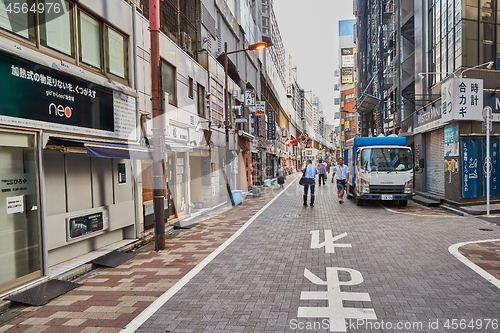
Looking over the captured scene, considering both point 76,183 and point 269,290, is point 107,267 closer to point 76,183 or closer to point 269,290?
point 76,183

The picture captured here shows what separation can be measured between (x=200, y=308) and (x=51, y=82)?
178 inches

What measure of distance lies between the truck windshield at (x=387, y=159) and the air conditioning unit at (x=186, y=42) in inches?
328

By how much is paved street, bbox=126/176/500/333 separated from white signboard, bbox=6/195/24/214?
2607 mm

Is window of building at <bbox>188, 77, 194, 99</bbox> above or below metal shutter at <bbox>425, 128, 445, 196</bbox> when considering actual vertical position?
above

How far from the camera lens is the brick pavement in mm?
4406

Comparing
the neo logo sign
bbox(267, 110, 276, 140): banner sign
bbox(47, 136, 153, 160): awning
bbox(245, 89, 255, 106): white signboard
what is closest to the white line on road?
bbox(47, 136, 153, 160): awning

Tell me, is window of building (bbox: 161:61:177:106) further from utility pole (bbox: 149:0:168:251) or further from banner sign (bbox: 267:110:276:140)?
banner sign (bbox: 267:110:276:140)

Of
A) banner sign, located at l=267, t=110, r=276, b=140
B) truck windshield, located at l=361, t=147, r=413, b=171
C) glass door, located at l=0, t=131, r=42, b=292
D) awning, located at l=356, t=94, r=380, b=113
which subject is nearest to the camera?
glass door, located at l=0, t=131, r=42, b=292

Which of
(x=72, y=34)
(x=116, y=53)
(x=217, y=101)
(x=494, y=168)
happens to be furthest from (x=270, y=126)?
(x=72, y=34)

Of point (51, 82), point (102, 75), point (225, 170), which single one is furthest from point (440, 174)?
point (51, 82)

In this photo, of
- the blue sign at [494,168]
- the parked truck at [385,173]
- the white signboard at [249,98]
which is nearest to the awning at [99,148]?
the parked truck at [385,173]

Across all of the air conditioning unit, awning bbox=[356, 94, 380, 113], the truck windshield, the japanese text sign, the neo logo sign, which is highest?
awning bbox=[356, 94, 380, 113]

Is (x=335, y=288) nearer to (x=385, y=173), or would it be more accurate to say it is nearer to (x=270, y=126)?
(x=385, y=173)

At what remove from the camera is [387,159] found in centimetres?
1452
